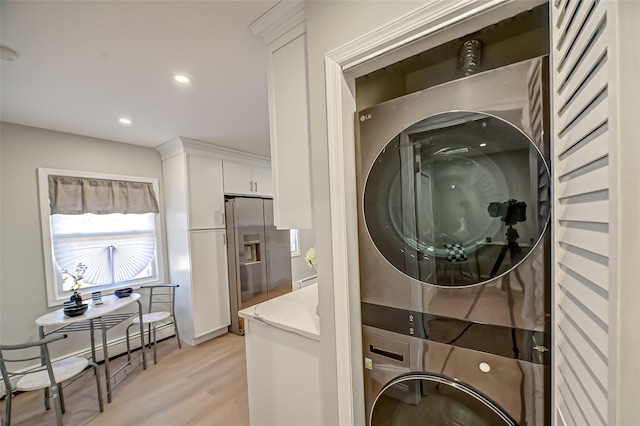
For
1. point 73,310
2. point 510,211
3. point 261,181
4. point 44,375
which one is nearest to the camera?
point 510,211

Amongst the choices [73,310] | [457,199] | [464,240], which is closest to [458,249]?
[464,240]

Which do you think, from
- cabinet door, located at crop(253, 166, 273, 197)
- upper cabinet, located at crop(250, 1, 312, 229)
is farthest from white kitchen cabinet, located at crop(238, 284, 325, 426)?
cabinet door, located at crop(253, 166, 273, 197)

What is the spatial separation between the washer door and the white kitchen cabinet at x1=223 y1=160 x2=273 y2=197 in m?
3.01

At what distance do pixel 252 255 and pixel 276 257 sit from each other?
38 cm

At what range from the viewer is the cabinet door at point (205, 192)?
2.97 m

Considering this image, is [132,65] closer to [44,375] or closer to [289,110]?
[289,110]

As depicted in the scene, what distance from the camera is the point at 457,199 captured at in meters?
0.76

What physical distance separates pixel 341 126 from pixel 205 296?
291cm

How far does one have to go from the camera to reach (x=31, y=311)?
2.29 metres

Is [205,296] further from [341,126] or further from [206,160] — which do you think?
[341,126]

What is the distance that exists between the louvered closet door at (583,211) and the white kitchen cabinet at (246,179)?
3.31m

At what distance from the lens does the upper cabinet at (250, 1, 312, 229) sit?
1.14 m

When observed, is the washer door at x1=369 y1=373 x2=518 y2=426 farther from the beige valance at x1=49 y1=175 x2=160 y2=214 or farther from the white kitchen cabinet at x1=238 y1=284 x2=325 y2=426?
the beige valance at x1=49 y1=175 x2=160 y2=214

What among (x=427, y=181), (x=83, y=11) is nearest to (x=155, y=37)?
(x=83, y=11)
